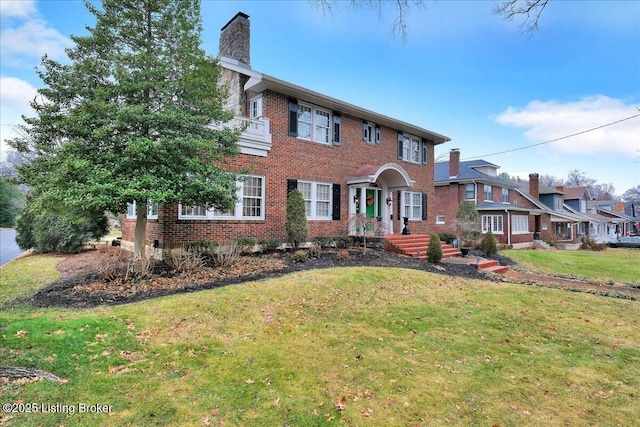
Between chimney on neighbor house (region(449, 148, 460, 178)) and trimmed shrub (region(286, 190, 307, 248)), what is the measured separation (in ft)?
65.1

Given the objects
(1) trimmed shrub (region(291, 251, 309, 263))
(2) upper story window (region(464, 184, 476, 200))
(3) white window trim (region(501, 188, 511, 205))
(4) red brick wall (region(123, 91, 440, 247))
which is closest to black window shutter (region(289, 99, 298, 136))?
(4) red brick wall (region(123, 91, 440, 247))

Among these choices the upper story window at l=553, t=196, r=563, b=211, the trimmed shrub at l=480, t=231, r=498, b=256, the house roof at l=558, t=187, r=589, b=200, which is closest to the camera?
the trimmed shrub at l=480, t=231, r=498, b=256

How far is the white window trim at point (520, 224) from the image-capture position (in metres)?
28.6

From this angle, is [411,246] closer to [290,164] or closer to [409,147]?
[290,164]

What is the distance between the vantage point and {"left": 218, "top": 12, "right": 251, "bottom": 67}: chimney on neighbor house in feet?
44.9

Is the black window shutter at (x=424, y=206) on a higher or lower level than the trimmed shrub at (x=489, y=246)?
higher

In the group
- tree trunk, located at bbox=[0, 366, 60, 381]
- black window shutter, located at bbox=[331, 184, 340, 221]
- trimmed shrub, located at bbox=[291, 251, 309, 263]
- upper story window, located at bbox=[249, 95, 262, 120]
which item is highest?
upper story window, located at bbox=[249, 95, 262, 120]

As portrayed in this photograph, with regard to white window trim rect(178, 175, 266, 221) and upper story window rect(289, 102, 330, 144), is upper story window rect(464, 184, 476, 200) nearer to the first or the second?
upper story window rect(289, 102, 330, 144)

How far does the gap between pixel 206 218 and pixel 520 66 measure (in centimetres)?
1756

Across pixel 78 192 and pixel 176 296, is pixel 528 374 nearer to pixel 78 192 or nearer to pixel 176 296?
pixel 176 296

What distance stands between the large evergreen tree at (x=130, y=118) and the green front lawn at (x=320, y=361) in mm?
2786

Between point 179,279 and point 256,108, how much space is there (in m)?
8.07

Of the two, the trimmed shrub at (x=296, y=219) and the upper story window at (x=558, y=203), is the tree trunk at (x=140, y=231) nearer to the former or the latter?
the trimmed shrub at (x=296, y=219)

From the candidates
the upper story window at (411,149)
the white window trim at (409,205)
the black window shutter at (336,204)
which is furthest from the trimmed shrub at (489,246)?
the black window shutter at (336,204)
